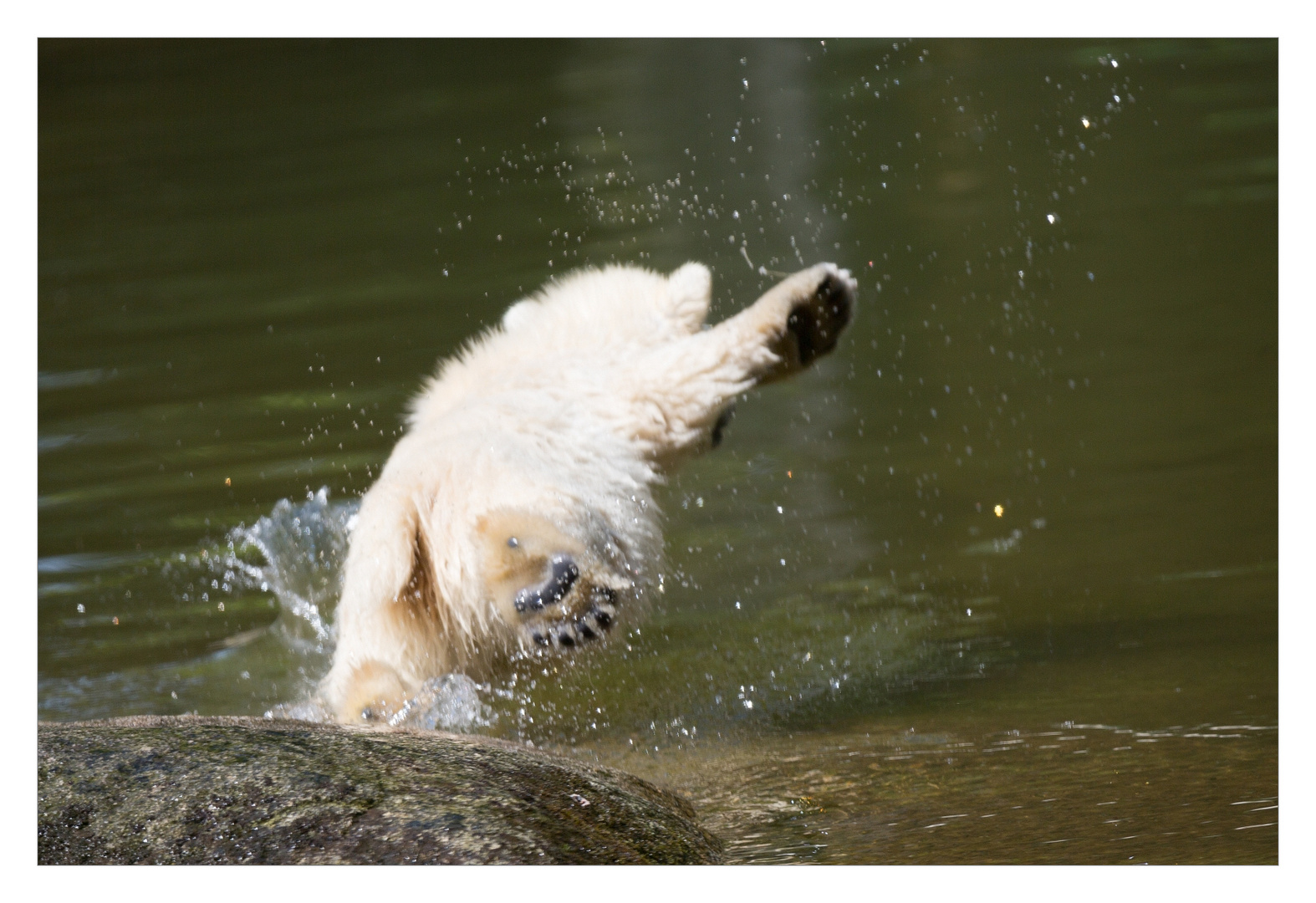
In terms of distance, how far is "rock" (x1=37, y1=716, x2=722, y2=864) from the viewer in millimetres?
3139

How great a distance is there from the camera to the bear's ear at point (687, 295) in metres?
4.84

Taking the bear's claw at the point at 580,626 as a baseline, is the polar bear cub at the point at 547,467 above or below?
above

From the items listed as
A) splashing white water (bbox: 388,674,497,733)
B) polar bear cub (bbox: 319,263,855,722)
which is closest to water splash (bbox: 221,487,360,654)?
splashing white water (bbox: 388,674,497,733)

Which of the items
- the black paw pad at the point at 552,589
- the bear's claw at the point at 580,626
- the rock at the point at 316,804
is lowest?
the rock at the point at 316,804

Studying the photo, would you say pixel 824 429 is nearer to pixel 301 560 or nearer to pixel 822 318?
pixel 301 560

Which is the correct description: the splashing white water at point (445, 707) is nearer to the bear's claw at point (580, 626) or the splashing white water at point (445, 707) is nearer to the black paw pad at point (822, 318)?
the bear's claw at point (580, 626)

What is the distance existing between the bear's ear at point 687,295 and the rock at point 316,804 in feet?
5.76

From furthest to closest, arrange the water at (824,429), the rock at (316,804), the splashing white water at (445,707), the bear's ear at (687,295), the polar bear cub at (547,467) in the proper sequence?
1. the bear's ear at (687,295)
2. the water at (824,429)
3. the splashing white water at (445,707)
4. the polar bear cub at (547,467)
5. the rock at (316,804)

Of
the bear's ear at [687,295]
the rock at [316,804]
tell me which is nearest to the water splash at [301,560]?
the bear's ear at [687,295]

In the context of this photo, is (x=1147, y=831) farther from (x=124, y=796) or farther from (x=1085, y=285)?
(x=1085, y=285)

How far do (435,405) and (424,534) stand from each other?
683mm
